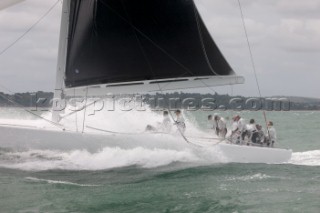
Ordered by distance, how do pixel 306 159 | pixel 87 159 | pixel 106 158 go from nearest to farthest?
pixel 87 159 → pixel 106 158 → pixel 306 159

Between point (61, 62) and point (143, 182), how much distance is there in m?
4.82

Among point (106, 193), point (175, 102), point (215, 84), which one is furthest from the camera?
point (175, 102)

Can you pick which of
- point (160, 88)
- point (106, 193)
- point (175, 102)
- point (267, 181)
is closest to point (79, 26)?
point (160, 88)

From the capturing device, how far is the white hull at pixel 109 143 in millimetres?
13477

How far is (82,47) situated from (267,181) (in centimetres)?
639

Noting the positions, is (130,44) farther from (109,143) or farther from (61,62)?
(109,143)

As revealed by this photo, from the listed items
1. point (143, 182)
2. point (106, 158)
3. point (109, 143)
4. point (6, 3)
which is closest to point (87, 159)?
point (106, 158)

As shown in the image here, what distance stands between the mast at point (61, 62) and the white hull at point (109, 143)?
148cm

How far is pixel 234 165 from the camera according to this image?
14664 mm

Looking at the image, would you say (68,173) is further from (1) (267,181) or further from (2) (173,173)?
(1) (267,181)

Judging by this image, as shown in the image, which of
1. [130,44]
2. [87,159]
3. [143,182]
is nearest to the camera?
[143,182]

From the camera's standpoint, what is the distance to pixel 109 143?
14.0m

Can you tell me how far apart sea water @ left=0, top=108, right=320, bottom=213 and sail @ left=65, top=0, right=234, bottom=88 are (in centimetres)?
175

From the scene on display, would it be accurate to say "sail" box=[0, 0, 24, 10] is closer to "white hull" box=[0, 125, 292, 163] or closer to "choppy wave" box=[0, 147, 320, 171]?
"white hull" box=[0, 125, 292, 163]
